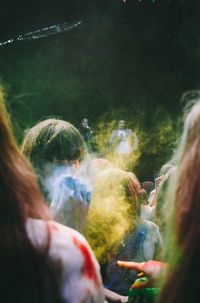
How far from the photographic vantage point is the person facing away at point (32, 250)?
1.18 meters

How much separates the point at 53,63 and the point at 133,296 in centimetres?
963

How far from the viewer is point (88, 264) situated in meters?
1.29

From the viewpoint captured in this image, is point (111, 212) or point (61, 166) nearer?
point (61, 166)

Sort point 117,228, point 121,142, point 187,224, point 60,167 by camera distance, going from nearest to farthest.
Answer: point 187,224 < point 60,167 < point 117,228 < point 121,142

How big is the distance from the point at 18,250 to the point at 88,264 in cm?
22

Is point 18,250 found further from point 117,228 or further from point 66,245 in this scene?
point 117,228

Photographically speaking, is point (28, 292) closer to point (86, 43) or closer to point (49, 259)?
point (49, 259)

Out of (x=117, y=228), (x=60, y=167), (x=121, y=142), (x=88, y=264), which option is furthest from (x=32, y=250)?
(x=121, y=142)

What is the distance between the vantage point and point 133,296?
6.03 feet

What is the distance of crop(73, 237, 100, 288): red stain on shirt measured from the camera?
50.6 inches

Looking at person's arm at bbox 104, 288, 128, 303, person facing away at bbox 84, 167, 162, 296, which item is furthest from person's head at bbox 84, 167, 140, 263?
person's arm at bbox 104, 288, 128, 303

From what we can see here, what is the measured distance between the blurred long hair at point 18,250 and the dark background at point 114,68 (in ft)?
27.9

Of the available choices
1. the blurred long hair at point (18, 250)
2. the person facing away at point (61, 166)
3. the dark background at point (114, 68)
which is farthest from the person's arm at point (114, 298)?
the dark background at point (114, 68)

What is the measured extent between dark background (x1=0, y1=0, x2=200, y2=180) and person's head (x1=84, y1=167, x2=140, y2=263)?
6.86 metres
